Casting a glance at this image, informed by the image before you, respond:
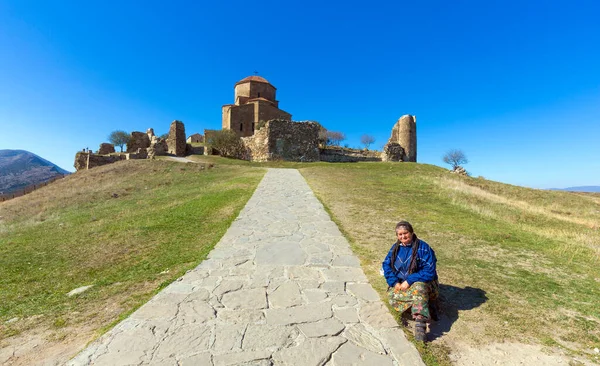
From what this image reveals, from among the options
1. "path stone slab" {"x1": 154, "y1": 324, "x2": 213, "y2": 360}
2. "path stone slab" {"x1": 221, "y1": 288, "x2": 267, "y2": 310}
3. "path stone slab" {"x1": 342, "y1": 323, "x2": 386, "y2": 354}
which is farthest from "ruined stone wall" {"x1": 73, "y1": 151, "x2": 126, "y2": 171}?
"path stone slab" {"x1": 342, "y1": 323, "x2": 386, "y2": 354}

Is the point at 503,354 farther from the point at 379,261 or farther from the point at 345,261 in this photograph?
the point at 345,261

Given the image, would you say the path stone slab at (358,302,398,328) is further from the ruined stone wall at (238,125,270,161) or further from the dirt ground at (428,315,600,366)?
the ruined stone wall at (238,125,270,161)

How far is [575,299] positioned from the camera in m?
3.89

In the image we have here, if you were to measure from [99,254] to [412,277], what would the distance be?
6.33 metres

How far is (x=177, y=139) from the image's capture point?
3516 centimetres

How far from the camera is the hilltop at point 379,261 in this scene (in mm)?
3178

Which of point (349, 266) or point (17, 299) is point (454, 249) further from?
point (17, 299)

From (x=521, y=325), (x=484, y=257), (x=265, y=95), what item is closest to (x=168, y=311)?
(x=521, y=325)

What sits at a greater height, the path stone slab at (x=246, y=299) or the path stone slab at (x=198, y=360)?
the path stone slab at (x=246, y=299)

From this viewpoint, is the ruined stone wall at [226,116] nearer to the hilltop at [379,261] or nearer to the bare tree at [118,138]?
the bare tree at [118,138]

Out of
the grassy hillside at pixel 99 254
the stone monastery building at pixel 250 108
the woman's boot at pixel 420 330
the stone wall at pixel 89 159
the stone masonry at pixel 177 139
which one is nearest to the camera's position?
the woman's boot at pixel 420 330

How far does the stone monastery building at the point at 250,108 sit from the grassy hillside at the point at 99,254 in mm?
29852

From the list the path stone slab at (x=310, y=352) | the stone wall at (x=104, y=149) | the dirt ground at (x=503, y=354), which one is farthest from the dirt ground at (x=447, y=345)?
the stone wall at (x=104, y=149)

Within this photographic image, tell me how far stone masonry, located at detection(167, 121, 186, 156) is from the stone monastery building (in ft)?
27.6
